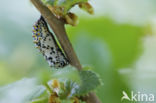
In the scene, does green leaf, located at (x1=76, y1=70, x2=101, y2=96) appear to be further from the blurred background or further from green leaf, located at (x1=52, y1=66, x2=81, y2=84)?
the blurred background

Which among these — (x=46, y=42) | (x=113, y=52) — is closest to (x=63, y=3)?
(x=46, y=42)

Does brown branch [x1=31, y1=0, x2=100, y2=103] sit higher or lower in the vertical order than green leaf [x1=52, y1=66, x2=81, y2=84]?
higher

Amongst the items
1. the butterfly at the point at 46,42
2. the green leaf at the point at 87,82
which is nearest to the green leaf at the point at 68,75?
the green leaf at the point at 87,82

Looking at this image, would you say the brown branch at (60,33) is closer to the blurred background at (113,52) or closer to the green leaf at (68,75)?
the green leaf at (68,75)

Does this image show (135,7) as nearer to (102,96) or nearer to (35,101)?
(102,96)

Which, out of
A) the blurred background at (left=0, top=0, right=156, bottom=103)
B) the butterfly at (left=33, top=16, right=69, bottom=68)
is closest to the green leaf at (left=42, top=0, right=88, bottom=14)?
the butterfly at (left=33, top=16, right=69, bottom=68)

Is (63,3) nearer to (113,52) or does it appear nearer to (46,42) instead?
(46,42)

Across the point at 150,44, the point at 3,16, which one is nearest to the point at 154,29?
the point at 150,44

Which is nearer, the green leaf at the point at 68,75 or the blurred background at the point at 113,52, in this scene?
the green leaf at the point at 68,75
